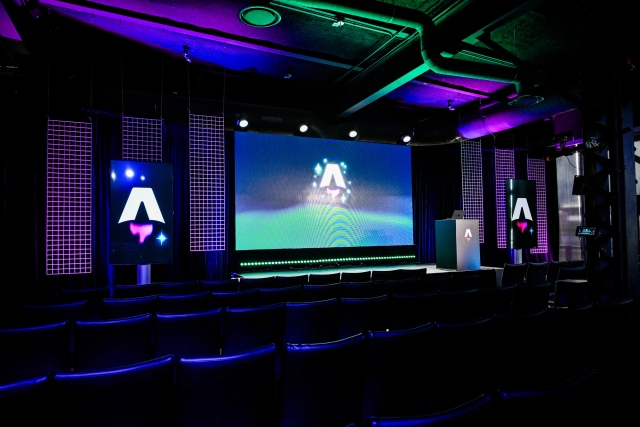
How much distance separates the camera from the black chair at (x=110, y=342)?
2895mm

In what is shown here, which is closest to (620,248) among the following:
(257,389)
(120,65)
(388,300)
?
(388,300)

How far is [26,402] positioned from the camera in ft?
5.31

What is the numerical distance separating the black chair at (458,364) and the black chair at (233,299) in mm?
2406

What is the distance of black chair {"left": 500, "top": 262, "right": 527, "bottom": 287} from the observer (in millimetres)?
6809

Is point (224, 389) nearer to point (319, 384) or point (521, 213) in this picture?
point (319, 384)

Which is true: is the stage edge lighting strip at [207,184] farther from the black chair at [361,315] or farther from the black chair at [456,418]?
the black chair at [456,418]

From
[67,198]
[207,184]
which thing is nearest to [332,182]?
[207,184]

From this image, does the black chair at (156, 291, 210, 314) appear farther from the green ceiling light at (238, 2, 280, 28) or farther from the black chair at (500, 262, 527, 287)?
the black chair at (500, 262, 527, 287)

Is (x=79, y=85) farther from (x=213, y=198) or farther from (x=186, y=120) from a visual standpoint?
(x=213, y=198)

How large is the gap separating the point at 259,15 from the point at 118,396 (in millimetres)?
4425

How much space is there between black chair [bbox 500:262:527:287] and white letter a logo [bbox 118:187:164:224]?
622 centimetres

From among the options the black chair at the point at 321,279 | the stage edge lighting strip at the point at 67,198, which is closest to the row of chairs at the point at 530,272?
the black chair at the point at 321,279

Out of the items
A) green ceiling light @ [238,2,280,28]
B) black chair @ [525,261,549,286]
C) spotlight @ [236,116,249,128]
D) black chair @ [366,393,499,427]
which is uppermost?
green ceiling light @ [238,2,280,28]

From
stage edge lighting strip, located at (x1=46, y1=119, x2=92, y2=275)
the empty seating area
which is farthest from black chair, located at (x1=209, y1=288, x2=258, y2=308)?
stage edge lighting strip, located at (x1=46, y1=119, x2=92, y2=275)
